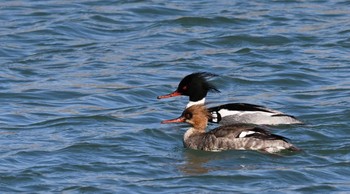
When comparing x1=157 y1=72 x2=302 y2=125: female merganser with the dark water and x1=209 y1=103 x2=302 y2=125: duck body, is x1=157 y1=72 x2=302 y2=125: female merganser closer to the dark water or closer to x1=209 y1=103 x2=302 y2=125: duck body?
x1=209 y1=103 x2=302 y2=125: duck body

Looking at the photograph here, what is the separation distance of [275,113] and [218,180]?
3.28 meters

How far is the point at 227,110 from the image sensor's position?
1614 centimetres

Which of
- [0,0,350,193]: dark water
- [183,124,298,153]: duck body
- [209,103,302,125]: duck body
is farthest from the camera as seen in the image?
[209,103,302,125]: duck body

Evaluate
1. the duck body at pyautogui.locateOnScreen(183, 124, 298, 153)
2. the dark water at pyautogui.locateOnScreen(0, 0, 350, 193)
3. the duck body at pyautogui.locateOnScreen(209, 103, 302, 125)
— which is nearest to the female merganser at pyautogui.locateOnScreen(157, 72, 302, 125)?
the duck body at pyautogui.locateOnScreen(209, 103, 302, 125)

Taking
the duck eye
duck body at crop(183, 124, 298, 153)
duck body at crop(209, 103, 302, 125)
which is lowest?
duck body at crop(209, 103, 302, 125)

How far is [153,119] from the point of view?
1586 cm

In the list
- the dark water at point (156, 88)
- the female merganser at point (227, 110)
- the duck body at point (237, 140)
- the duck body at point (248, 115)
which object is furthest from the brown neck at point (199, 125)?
the duck body at point (248, 115)

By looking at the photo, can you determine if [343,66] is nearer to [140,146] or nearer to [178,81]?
[178,81]

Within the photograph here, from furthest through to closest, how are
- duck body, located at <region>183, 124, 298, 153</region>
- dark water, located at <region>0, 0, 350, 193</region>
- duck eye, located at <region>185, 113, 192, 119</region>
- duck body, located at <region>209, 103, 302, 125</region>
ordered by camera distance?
duck body, located at <region>209, 103, 302, 125</region> → duck eye, located at <region>185, 113, 192, 119</region> → duck body, located at <region>183, 124, 298, 153</region> → dark water, located at <region>0, 0, 350, 193</region>

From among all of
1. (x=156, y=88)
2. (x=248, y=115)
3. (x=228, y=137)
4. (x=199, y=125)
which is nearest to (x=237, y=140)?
(x=228, y=137)

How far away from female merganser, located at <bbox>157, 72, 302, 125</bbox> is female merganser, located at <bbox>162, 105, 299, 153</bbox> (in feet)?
3.81

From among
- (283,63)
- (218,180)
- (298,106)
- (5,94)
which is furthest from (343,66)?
(218,180)

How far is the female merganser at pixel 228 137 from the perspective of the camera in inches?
534

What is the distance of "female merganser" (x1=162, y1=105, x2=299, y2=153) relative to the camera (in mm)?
13555
